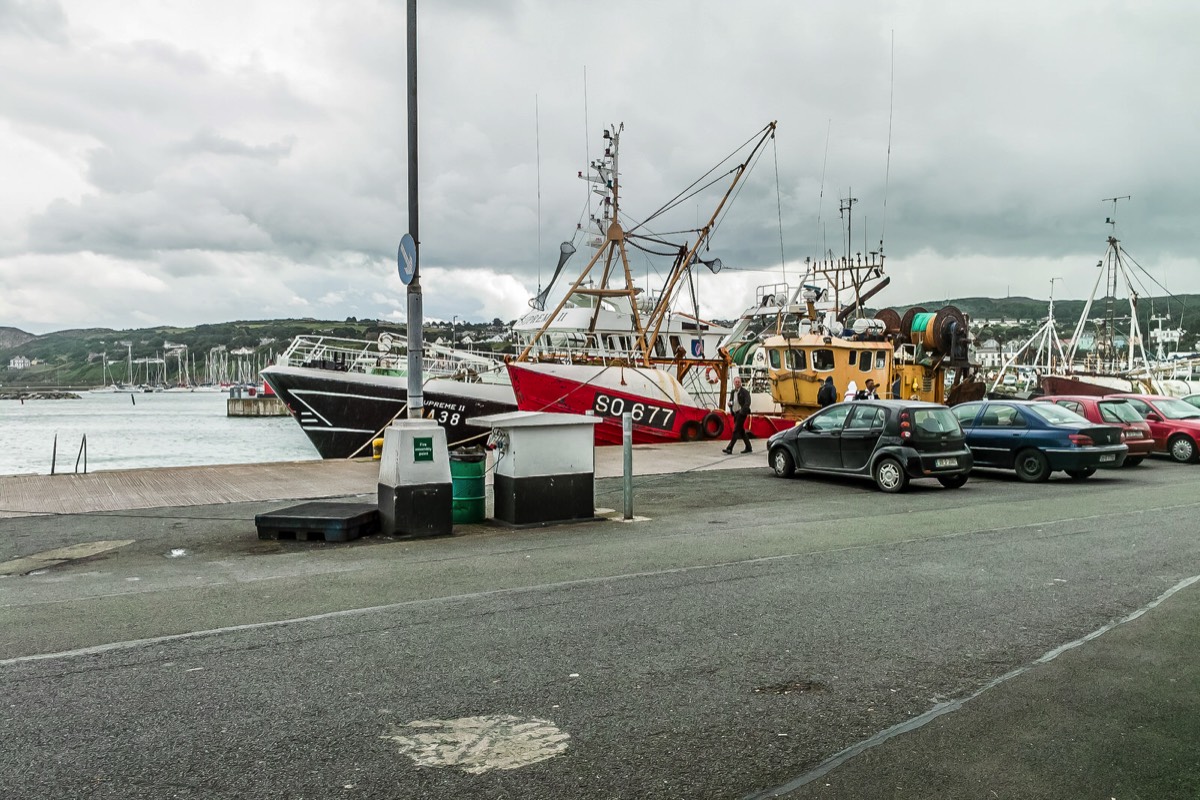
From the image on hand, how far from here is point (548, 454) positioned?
35.8 feet

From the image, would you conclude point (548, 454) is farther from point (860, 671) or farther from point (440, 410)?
point (440, 410)

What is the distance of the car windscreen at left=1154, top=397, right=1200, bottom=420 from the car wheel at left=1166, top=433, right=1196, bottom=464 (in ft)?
2.34

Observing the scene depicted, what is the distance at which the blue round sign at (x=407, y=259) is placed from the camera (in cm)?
1026

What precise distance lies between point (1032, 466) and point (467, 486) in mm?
10694

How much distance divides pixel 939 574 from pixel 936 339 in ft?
86.4

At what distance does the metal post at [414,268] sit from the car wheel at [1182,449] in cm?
1759

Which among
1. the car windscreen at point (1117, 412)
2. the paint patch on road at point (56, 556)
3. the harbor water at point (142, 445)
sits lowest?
the harbor water at point (142, 445)

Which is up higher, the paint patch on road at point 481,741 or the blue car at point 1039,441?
the blue car at point 1039,441

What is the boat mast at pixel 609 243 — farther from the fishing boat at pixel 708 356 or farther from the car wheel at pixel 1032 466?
the car wheel at pixel 1032 466

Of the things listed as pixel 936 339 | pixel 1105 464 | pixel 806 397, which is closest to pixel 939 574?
pixel 1105 464

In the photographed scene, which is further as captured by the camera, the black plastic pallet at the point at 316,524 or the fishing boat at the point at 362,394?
the fishing boat at the point at 362,394

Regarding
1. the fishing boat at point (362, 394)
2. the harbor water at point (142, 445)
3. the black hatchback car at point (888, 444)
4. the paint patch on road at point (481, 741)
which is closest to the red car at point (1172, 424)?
the black hatchback car at point (888, 444)

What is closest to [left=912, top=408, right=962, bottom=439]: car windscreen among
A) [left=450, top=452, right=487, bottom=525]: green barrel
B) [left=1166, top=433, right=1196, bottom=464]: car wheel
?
[left=450, top=452, right=487, bottom=525]: green barrel

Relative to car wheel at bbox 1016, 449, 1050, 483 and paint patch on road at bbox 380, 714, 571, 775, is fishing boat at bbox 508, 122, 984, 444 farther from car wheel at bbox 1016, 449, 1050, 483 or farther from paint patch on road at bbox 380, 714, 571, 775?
paint patch on road at bbox 380, 714, 571, 775
